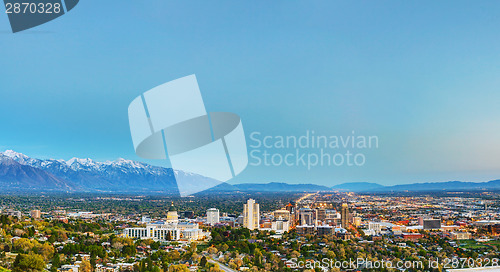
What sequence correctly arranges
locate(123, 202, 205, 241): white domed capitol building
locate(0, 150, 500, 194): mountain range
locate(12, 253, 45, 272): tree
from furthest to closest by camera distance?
1. locate(0, 150, 500, 194): mountain range
2. locate(123, 202, 205, 241): white domed capitol building
3. locate(12, 253, 45, 272): tree

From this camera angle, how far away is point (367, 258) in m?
12.0

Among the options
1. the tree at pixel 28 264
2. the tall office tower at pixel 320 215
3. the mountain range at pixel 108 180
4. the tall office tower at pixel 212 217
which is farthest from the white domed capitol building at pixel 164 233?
the mountain range at pixel 108 180

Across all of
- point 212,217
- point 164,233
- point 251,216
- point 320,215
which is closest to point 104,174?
point 212,217

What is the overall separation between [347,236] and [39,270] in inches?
477

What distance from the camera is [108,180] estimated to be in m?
100

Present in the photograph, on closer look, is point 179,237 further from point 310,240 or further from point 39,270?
point 39,270

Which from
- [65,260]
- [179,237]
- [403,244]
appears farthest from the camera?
[179,237]

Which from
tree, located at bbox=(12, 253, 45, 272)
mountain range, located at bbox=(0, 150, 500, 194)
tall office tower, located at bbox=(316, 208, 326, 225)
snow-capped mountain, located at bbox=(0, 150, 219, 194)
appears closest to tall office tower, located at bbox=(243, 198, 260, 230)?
tall office tower, located at bbox=(316, 208, 326, 225)

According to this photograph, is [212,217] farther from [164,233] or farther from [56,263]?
[56,263]

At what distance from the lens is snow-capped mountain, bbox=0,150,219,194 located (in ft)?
295

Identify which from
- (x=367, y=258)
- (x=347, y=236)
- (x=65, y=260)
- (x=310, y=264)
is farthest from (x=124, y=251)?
(x=347, y=236)

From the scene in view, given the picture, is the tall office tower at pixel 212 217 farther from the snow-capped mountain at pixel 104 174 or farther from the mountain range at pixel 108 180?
the snow-capped mountain at pixel 104 174

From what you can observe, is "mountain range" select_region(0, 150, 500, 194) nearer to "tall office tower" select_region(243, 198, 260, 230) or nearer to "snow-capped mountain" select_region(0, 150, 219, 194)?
"snow-capped mountain" select_region(0, 150, 219, 194)

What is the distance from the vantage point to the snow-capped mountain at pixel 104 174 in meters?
89.9
